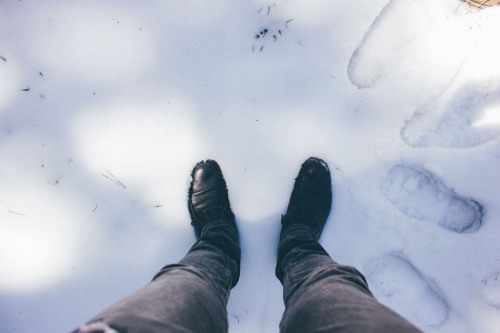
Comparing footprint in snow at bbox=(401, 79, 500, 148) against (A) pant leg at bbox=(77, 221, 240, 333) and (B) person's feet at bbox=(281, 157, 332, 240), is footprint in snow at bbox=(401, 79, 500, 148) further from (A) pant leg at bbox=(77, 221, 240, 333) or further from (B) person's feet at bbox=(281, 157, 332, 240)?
(A) pant leg at bbox=(77, 221, 240, 333)

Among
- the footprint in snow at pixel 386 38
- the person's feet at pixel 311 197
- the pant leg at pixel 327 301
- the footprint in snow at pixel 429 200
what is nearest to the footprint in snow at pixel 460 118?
the footprint in snow at pixel 429 200

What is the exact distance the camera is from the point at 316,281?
88 centimetres

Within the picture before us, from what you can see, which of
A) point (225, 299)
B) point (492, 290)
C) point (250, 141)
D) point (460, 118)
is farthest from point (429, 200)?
point (225, 299)

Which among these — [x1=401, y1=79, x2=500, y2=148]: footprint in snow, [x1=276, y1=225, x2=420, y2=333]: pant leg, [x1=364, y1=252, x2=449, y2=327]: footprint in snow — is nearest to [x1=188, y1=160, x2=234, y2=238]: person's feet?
[x1=276, y1=225, x2=420, y2=333]: pant leg

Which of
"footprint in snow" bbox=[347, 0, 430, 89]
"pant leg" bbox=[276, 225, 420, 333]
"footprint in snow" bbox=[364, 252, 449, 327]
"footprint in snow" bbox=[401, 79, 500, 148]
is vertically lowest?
"footprint in snow" bbox=[364, 252, 449, 327]

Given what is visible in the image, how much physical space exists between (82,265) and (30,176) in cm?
51

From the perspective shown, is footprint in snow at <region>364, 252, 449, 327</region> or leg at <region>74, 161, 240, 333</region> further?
footprint in snow at <region>364, 252, 449, 327</region>

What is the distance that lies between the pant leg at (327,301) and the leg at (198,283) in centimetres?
23

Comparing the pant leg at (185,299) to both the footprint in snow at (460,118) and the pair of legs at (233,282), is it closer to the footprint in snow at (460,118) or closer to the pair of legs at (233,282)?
the pair of legs at (233,282)

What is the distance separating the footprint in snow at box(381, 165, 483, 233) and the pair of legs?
0.31 meters

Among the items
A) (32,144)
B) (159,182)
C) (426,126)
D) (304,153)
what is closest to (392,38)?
(426,126)

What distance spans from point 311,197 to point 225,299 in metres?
0.63

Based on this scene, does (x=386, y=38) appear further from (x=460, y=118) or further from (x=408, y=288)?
(x=408, y=288)

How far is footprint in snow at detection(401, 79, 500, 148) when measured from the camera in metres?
1.24
